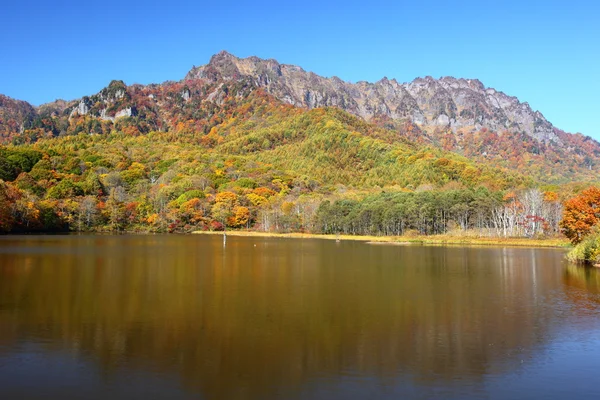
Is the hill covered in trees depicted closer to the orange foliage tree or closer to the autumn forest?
the autumn forest

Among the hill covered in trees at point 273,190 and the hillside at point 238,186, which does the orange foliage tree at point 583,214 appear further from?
the hillside at point 238,186

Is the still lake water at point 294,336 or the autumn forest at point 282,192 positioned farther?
the autumn forest at point 282,192

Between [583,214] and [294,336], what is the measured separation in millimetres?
39824

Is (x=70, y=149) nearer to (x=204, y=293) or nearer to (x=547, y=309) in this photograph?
(x=204, y=293)

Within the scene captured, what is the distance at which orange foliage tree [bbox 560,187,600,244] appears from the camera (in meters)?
45.2

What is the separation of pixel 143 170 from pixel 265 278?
128 m

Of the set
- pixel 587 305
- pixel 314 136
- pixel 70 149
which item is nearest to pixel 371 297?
pixel 587 305

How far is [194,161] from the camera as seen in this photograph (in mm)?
158250

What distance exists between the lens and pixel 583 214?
45.4 m

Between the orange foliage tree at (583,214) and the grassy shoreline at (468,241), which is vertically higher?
the orange foliage tree at (583,214)

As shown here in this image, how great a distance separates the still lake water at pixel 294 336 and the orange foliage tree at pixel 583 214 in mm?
17639

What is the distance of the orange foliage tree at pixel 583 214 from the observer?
148 ft

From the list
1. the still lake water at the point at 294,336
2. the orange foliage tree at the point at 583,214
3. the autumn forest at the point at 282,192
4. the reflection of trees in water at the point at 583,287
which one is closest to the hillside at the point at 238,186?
the autumn forest at the point at 282,192

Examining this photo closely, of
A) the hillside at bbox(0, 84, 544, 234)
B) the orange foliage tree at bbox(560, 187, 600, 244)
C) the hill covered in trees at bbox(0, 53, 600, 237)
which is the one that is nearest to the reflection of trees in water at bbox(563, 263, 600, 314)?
the orange foliage tree at bbox(560, 187, 600, 244)
